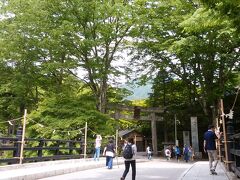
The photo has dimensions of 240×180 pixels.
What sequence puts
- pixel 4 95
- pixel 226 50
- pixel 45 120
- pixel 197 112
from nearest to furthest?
pixel 45 120, pixel 226 50, pixel 4 95, pixel 197 112

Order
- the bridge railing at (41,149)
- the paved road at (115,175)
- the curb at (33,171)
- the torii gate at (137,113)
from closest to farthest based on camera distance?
1. the curb at (33,171)
2. the paved road at (115,175)
3. the bridge railing at (41,149)
4. the torii gate at (137,113)

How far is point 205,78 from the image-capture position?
27109 mm

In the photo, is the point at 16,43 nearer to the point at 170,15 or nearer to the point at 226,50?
the point at 170,15

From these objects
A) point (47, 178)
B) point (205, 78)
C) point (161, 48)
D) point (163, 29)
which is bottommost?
point (47, 178)

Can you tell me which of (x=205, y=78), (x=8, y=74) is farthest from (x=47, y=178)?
(x=205, y=78)

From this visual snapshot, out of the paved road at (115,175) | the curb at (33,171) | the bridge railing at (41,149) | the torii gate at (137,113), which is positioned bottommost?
the paved road at (115,175)

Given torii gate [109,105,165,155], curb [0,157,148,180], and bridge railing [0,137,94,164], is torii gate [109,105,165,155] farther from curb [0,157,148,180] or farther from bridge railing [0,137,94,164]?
curb [0,157,148,180]

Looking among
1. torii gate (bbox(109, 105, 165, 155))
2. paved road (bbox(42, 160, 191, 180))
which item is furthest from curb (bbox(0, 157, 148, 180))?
torii gate (bbox(109, 105, 165, 155))

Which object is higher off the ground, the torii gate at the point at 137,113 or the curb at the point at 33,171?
the torii gate at the point at 137,113

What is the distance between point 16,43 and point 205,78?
1588cm

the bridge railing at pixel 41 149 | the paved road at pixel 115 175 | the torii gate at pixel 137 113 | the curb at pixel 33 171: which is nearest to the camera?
the curb at pixel 33 171

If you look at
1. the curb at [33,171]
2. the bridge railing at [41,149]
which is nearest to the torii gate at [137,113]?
the bridge railing at [41,149]

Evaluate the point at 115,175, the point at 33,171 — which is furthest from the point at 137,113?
the point at 33,171

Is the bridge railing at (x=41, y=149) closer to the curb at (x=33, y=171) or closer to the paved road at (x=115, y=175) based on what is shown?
the curb at (x=33, y=171)
